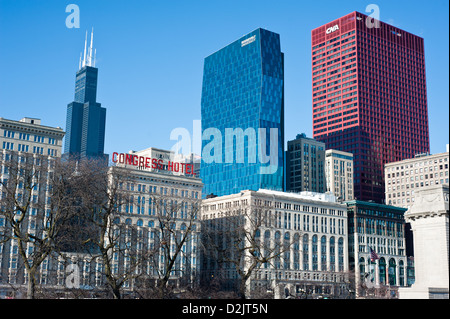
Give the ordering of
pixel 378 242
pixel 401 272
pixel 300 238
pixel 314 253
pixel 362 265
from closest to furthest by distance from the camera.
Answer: pixel 300 238 < pixel 314 253 < pixel 362 265 < pixel 378 242 < pixel 401 272

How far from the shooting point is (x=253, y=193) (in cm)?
15275

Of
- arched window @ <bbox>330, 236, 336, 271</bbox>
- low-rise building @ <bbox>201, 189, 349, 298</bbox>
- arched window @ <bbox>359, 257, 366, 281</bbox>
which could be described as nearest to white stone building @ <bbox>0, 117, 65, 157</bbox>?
low-rise building @ <bbox>201, 189, 349, 298</bbox>

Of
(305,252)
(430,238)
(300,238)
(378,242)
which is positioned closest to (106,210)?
(430,238)

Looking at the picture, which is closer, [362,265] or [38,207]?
[38,207]

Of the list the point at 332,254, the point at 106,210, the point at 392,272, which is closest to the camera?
the point at 106,210

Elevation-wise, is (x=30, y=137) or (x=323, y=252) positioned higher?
(x=30, y=137)

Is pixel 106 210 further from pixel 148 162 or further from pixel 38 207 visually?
pixel 148 162

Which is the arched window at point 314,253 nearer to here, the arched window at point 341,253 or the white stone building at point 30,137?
the arched window at point 341,253

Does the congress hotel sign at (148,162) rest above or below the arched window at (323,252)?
above

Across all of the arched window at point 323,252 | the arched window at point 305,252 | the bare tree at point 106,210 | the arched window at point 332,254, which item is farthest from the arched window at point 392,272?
the bare tree at point 106,210

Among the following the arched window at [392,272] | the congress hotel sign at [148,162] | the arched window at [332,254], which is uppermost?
the congress hotel sign at [148,162]

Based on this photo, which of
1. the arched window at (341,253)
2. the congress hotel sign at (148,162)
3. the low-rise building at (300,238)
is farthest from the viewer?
the arched window at (341,253)
